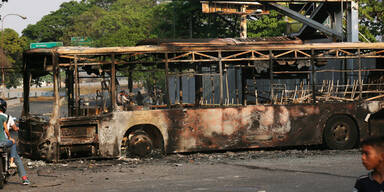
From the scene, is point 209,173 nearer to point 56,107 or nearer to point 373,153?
point 56,107

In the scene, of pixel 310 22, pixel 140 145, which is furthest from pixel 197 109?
pixel 310 22

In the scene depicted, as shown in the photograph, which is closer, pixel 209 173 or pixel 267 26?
Result: pixel 209 173

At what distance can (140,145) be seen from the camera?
44.5 feet

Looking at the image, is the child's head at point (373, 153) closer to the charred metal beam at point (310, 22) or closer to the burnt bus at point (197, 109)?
the burnt bus at point (197, 109)

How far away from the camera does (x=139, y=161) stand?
43.5 feet

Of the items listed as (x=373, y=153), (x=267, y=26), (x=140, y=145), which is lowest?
(x=140, y=145)

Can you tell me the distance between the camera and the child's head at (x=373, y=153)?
4.17 metres

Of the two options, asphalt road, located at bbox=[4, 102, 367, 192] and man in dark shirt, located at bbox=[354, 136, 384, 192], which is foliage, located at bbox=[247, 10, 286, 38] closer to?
asphalt road, located at bbox=[4, 102, 367, 192]

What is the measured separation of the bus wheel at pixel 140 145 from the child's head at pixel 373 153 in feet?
32.0

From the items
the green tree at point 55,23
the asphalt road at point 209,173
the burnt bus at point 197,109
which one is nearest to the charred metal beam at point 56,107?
the burnt bus at point 197,109

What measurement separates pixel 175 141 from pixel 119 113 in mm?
1664

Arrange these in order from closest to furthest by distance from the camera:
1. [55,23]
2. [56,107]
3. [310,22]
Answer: [56,107] < [310,22] < [55,23]

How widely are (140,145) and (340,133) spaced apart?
5.72 metres

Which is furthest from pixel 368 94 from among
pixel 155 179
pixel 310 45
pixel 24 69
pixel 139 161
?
pixel 24 69
